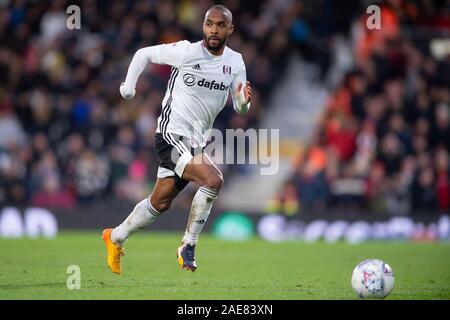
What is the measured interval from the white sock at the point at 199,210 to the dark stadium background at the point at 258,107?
832 centimetres

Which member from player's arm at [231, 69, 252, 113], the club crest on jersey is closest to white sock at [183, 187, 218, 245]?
player's arm at [231, 69, 252, 113]

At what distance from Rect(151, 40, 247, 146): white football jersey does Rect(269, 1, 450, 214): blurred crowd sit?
8908 mm

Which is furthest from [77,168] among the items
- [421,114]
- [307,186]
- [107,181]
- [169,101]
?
[169,101]

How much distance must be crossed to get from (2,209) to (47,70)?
371cm

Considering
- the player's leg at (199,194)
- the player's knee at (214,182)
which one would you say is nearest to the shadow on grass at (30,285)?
the player's leg at (199,194)

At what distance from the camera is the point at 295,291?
8875 mm

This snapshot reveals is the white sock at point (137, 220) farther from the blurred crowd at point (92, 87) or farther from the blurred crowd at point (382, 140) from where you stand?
the blurred crowd at point (382, 140)

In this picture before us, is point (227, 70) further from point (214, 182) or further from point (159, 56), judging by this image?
point (214, 182)

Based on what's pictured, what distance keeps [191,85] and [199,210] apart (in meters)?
1.32

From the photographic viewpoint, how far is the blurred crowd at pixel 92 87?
18.4 meters

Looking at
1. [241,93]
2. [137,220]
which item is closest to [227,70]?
[241,93]

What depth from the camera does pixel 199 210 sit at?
961 centimetres
